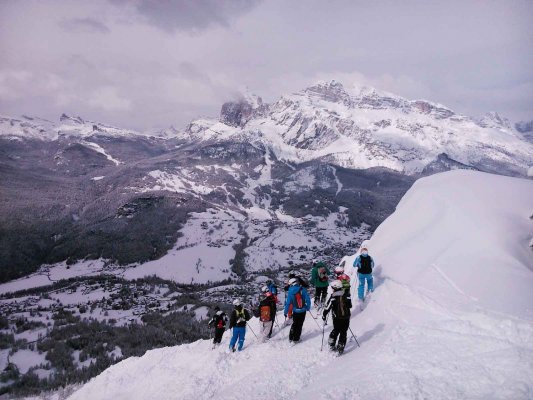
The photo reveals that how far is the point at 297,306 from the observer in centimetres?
1552

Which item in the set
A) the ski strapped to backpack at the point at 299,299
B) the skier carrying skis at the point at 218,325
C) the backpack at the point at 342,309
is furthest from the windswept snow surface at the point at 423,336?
the ski strapped to backpack at the point at 299,299

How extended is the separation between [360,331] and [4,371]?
97.7 feet

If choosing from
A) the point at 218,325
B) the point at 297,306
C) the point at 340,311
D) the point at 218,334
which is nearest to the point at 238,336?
the point at 218,334

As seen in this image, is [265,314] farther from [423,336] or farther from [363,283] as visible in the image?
[423,336]

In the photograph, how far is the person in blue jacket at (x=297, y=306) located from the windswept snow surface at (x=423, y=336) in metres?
0.60

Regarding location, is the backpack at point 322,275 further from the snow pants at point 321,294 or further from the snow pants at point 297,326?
the snow pants at point 297,326

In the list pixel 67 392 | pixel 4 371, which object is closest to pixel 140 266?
pixel 4 371

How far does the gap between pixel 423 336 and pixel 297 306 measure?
5.20m

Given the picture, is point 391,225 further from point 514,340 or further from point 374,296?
point 514,340

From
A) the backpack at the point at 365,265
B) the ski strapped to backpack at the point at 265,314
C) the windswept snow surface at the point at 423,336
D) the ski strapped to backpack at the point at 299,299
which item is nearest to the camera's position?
the windswept snow surface at the point at 423,336

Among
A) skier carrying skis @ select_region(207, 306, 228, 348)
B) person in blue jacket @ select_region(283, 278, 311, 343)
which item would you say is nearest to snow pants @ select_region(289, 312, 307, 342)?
person in blue jacket @ select_region(283, 278, 311, 343)

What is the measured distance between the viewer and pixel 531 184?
2178 cm

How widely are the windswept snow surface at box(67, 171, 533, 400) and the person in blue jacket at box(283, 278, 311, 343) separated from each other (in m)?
0.60

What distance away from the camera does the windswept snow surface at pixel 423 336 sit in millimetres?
10086
